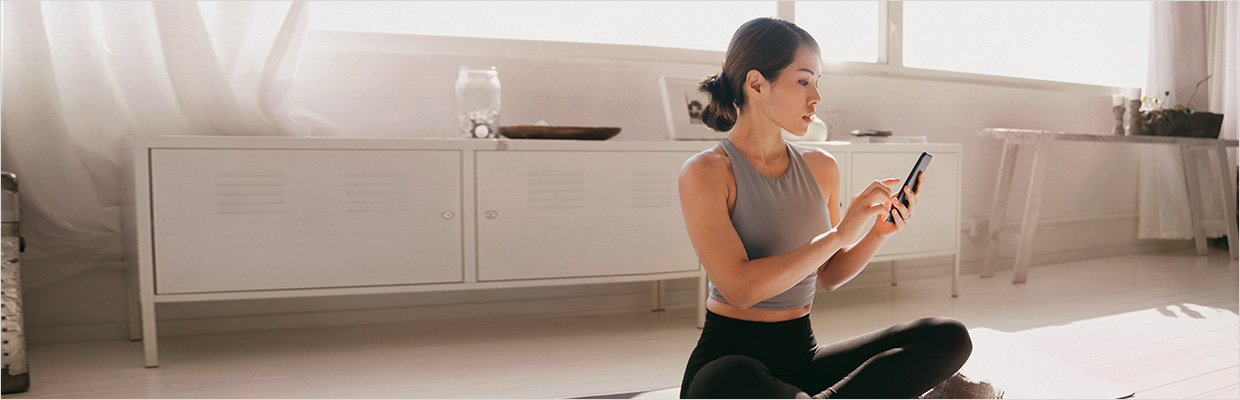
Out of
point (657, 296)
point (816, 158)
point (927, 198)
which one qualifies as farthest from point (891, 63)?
point (816, 158)

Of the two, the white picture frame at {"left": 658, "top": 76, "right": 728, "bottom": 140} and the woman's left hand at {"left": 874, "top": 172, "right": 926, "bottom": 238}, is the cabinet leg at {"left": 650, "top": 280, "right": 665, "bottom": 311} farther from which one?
the woman's left hand at {"left": 874, "top": 172, "right": 926, "bottom": 238}

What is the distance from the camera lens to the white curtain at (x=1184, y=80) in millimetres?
4043

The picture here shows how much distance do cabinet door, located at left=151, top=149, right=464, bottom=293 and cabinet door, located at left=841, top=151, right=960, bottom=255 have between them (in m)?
1.44

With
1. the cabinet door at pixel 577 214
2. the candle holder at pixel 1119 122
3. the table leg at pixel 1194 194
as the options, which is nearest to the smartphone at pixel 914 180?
the cabinet door at pixel 577 214

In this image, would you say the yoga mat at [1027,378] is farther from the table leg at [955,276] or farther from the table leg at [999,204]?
the table leg at [999,204]

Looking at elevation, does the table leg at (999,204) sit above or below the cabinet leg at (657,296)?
above

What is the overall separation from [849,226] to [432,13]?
181cm

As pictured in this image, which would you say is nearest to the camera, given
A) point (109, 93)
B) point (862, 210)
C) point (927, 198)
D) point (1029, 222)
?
point (862, 210)

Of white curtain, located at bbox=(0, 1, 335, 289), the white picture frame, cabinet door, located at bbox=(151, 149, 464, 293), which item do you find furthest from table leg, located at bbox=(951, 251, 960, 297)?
white curtain, located at bbox=(0, 1, 335, 289)

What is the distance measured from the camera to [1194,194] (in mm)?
4078

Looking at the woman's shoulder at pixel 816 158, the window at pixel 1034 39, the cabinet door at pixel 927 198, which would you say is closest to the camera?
the woman's shoulder at pixel 816 158

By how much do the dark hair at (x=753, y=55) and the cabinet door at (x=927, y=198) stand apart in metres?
1.52

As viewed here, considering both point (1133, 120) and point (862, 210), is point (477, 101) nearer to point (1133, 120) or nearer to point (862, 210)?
point (862, 210)

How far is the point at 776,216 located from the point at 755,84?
0.22 m
